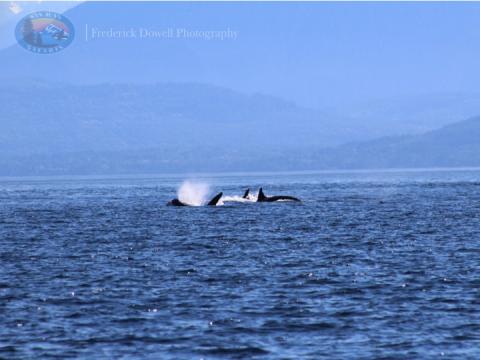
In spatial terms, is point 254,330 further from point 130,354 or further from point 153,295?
point 153,295

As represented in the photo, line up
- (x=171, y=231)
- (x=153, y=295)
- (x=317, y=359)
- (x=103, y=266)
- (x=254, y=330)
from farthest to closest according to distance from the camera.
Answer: (x=171, y=231)
(x=103, y=266)
(x=153, y=295)
(x=254, y=330)
(x=317, y=359)

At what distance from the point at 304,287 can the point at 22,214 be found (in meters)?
62.0

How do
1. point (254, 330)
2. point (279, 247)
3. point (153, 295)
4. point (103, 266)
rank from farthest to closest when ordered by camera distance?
1. point (279, 247)
2. point (103, 266)
3. point (153, 295)
4. point (254, 330)

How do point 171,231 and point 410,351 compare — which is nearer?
point 410,351

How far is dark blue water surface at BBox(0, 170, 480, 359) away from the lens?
31188mm

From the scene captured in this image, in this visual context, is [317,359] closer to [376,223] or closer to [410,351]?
[410,351]

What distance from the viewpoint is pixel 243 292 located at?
133 feet

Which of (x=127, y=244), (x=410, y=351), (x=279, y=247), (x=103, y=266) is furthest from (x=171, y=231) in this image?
(x=410, y=351)

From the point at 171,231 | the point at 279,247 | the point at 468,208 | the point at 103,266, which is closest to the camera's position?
the point at 103,266

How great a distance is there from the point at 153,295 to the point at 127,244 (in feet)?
74.5

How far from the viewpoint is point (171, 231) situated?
7181 cm

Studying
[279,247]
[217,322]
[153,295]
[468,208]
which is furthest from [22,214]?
[217,322]

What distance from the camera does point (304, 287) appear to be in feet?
137

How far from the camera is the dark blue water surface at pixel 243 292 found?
31188mm
